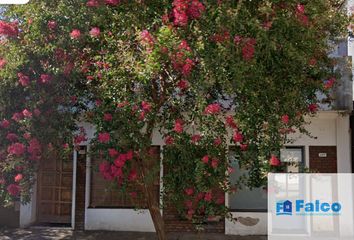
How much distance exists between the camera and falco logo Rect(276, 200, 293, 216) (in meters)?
11.0

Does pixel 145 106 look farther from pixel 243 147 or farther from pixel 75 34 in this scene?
pixel 243 147

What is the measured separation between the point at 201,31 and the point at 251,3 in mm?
962

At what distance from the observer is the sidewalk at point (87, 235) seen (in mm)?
10742

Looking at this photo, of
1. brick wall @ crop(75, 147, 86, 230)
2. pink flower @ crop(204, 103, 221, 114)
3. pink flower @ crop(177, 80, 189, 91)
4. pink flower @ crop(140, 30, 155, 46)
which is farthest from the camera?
brick wall @ crop(75, 147, 86, 230)

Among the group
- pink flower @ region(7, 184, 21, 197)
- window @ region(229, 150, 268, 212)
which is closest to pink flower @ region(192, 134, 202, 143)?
pink flower @ region(7, 184, 21, 197)

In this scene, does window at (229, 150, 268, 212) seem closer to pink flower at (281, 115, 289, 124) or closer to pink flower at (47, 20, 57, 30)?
pink flower at (281, 115, 289, 124)

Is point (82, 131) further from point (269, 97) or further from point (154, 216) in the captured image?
point (269, 97)

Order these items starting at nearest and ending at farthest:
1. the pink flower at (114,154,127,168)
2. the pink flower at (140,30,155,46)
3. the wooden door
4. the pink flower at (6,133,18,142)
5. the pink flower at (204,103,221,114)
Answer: the pink flower at (140,30,155,46) → the pink flower at (204,103,221,114) → the pink flower at (114,154,127,168) → the pink flower at (6,133,18,142) → the wooden door

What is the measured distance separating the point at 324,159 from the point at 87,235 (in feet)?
19.9

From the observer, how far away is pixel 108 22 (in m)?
6.71

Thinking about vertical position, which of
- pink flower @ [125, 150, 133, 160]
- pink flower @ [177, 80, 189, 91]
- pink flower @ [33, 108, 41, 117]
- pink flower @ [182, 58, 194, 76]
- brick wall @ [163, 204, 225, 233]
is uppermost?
pink flower @ [182, 58, 194, 76]

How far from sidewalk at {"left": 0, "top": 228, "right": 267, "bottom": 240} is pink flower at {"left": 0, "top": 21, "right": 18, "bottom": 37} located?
557 centimetres

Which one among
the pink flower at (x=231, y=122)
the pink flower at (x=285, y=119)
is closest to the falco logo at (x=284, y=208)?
the pink flower at (x=285, y=119)

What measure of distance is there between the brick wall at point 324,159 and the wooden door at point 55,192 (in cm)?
632
